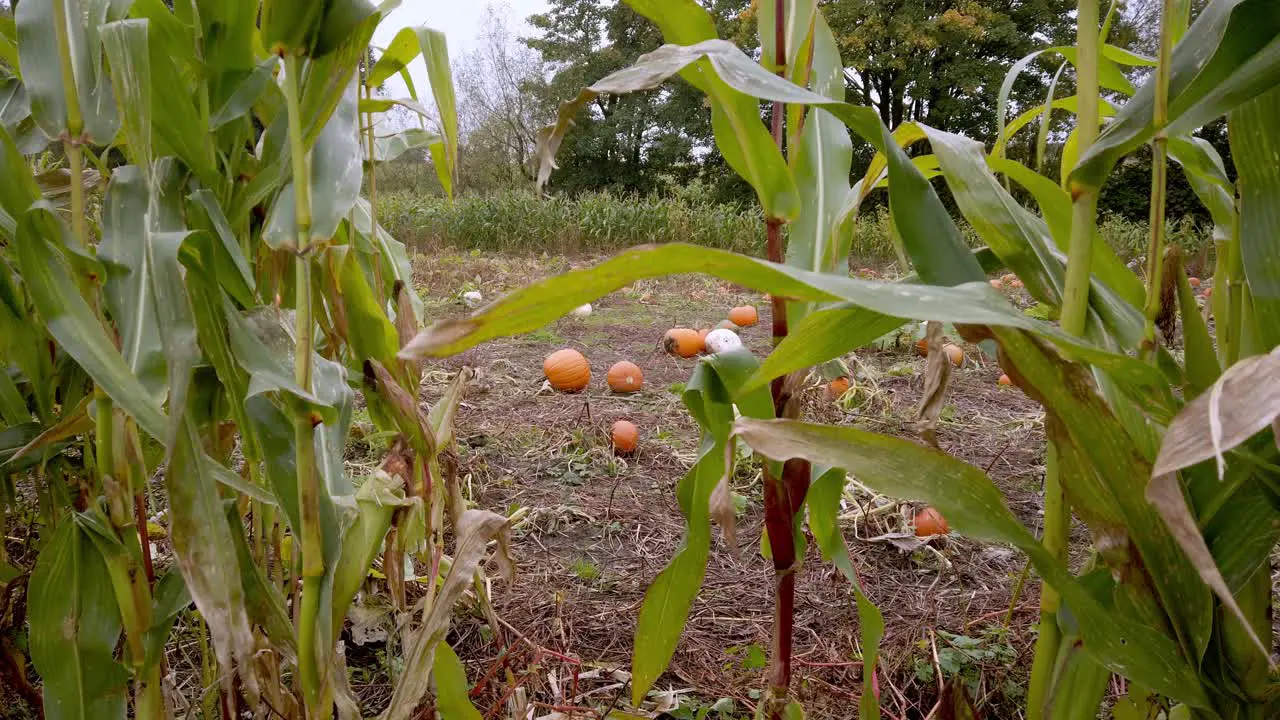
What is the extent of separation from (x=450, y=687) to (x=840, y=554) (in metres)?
0.55

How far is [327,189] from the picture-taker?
2.54 ft

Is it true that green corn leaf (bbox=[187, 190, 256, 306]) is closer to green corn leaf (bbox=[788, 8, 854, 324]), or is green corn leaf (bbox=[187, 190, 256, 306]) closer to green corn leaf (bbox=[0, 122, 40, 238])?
green corn leaf (bbox=[0, 122, 40, 238])

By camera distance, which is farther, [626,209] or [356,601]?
[626,209]

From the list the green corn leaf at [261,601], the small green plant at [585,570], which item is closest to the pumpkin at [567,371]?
the small green plant at [585,570]

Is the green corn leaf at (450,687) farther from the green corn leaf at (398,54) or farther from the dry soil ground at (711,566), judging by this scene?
the green corn leaf at (398,54)

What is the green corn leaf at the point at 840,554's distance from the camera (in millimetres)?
819

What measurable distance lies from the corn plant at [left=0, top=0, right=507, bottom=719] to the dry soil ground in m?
0.47

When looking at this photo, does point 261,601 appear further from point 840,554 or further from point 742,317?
point 742,317

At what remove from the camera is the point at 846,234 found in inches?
35.2

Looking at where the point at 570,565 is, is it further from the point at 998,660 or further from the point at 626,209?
the point at 626,209

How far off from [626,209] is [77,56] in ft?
31.9

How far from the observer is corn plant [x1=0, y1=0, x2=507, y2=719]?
717 millimetres

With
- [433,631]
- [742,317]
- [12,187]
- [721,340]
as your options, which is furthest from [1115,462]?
[742,317]

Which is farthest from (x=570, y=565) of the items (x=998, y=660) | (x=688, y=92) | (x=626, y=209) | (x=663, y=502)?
(x=688, y=92)
